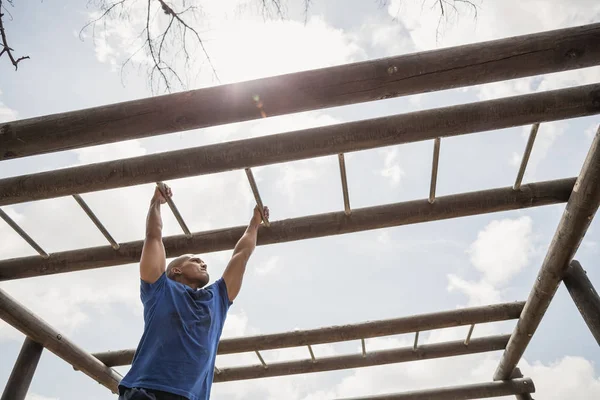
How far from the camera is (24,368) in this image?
5.08m

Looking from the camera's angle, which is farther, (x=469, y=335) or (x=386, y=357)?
(x=386, y=357)

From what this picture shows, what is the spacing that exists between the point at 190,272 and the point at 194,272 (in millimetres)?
33

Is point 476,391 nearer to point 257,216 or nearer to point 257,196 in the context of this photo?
point 257,216

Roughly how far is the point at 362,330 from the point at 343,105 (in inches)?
154

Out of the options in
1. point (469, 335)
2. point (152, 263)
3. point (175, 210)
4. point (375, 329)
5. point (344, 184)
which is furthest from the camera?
point (469, 335)

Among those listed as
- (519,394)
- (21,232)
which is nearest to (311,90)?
(21,232)

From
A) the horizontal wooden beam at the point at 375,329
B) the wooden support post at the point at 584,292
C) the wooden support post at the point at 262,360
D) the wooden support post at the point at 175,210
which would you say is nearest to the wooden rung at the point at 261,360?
the wooden support post at the point at 262,360

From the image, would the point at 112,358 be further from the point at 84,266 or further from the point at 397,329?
the point at 397,329

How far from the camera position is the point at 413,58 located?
257 centimetres

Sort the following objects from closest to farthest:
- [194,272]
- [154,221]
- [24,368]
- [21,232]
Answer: [154,221] → [194,272] → [21,232] → [24,368]

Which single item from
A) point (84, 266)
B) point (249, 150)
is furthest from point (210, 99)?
point (84, 266)

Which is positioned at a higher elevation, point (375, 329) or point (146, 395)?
point (375, 329)

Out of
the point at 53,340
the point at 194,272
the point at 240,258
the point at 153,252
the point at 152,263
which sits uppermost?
the point at 53,340

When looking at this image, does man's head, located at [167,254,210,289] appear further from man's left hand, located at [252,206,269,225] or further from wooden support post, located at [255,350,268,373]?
wooden support post, located at [255,350,268,373]
